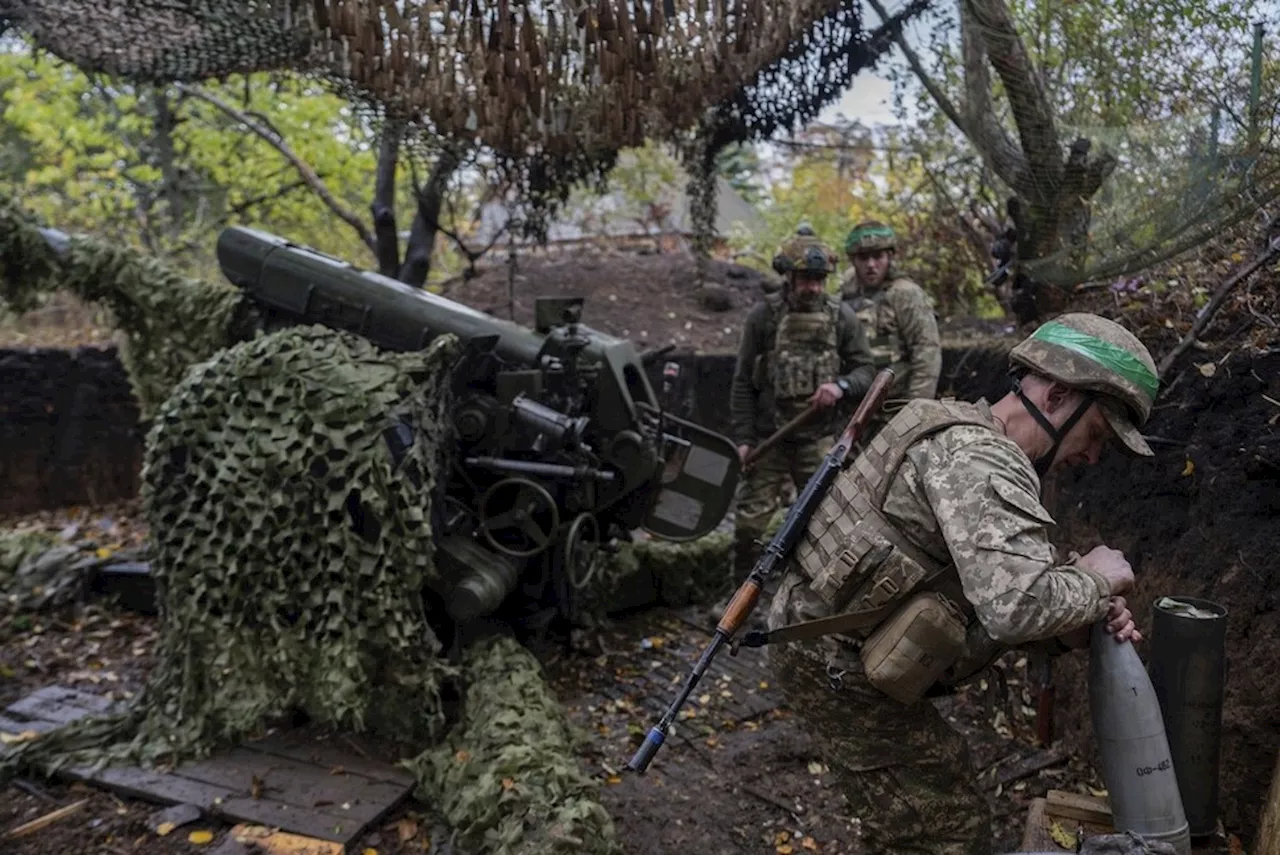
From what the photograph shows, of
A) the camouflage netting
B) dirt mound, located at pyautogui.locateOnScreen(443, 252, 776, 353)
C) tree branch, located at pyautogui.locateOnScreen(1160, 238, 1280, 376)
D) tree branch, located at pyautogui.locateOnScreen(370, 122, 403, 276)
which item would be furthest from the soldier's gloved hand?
tree branch, located at pyautogui.locateOnScreen(370, 122, 403, 276)

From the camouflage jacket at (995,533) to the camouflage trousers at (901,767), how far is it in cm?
50

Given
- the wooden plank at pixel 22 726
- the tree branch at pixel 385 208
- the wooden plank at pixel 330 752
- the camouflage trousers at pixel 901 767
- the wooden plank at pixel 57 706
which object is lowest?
the wooden plank at pixel 57 706

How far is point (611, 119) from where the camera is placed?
540cm

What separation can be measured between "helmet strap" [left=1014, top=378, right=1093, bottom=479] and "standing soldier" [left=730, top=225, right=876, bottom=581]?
122 inches

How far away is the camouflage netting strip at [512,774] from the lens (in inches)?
133

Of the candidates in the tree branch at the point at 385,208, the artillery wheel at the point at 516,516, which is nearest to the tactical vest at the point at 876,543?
the artillery wheel at the point at 516,516

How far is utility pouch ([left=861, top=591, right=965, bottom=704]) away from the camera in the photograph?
7.95 feet

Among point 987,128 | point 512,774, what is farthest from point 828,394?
point 512,774

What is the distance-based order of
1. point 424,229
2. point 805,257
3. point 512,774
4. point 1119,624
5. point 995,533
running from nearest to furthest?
point 995,533
point 1119,624
point 512,774
point 805,257
point 424,229

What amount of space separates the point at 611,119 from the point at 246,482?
9.00ft

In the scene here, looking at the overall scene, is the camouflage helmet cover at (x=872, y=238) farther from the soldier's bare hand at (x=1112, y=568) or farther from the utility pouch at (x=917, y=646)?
the utility pouch at (x=917, y=646)

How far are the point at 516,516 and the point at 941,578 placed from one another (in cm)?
275

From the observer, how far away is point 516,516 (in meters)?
4.88

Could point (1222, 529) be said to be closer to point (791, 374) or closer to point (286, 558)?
point (791, 374)
